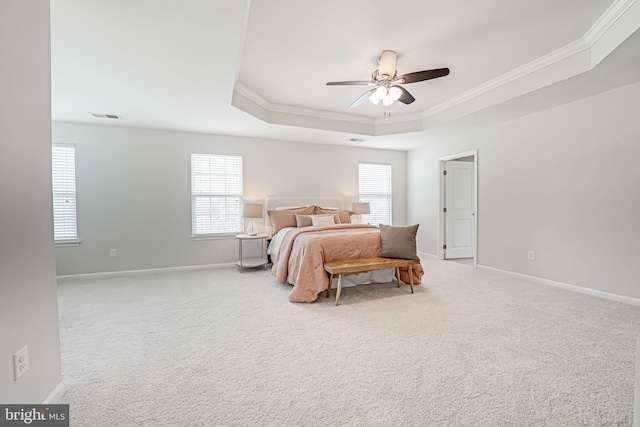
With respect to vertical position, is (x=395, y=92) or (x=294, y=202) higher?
(x=395, y=92)

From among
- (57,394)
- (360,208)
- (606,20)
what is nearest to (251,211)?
(360,208)

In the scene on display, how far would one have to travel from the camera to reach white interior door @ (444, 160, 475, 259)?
5871 millimetres

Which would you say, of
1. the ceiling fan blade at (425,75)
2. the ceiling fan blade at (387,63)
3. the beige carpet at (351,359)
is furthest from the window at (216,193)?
the ceiling fan blade at (425,75)

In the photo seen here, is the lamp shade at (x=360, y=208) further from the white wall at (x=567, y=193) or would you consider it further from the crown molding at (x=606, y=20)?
the crown molding at (x=606, y=20)

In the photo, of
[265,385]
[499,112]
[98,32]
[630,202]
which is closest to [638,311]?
[630,202]

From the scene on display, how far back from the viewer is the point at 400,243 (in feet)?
12.0

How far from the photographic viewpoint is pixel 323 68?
3.38 meters

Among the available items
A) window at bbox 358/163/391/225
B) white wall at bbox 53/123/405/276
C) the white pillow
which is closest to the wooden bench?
the white pillow

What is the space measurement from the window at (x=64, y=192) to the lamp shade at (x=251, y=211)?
252 cm

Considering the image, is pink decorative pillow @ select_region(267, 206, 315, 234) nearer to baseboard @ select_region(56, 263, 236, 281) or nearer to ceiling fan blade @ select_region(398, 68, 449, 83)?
baseboard @ select_region(56, 263, 236, 281)

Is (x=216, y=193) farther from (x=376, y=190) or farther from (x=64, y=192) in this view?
(x=376, y=190)

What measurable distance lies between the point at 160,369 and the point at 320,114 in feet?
13.8

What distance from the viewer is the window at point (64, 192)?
4.32 metres

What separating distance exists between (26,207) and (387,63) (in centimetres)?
302
